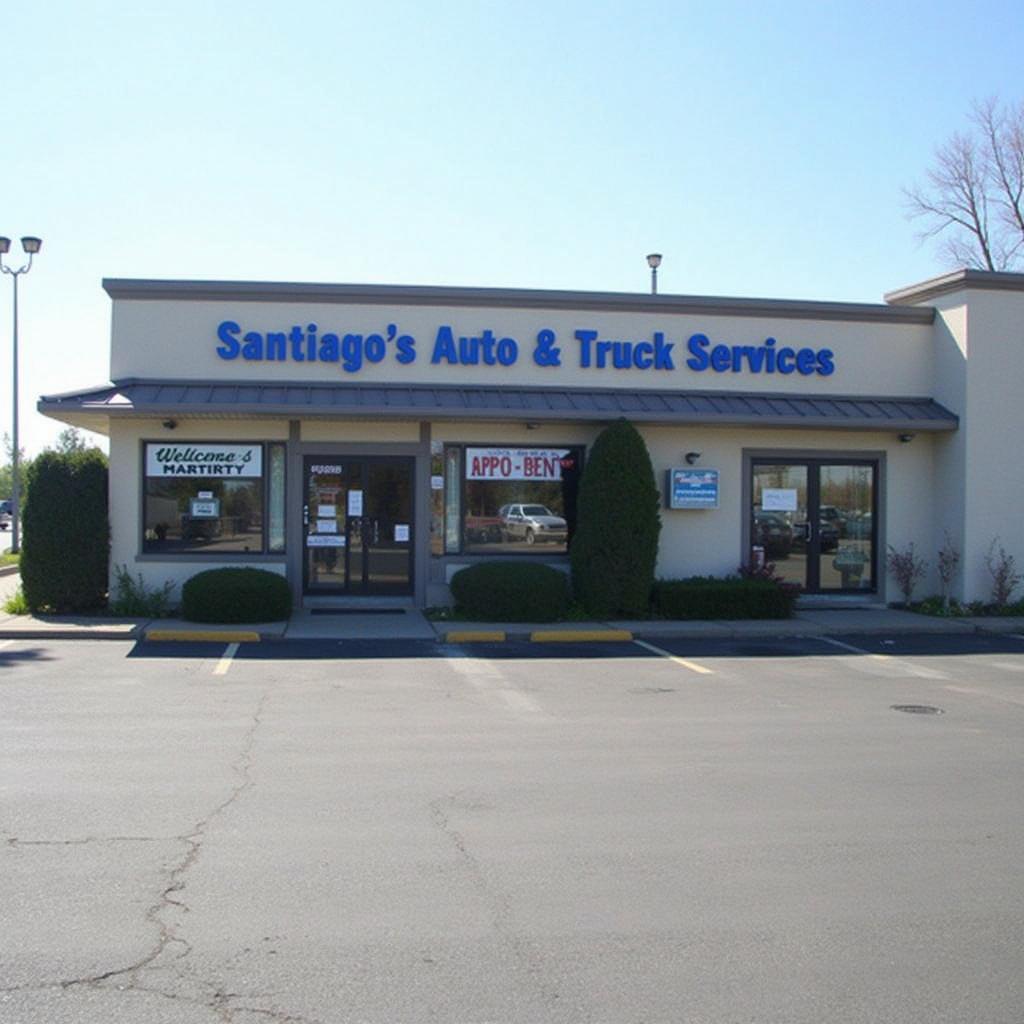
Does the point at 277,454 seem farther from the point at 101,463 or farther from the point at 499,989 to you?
the point at 499,989

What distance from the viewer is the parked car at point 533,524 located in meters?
18.6

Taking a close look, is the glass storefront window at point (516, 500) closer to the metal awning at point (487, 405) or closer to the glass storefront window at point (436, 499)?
the glass storefront window at point (436, 499)

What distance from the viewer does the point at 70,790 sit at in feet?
24.0

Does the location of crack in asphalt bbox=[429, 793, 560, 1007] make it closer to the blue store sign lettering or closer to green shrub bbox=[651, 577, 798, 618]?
green shrub bbox=[651, 577, 798, 618]

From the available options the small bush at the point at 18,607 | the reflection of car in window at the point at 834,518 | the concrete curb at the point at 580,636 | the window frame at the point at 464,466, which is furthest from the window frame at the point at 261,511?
the reflection of car in window at the point at 834,518

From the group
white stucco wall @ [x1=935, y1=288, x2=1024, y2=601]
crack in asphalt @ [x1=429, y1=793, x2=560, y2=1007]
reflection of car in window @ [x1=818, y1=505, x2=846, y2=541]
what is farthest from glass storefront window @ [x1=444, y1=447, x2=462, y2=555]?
crack in asphalt @ [x1=429, y1=793, x2=560, y2=1007]

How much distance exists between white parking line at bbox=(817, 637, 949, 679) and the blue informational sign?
3.45 metres

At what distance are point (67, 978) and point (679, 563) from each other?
1527 centimetres

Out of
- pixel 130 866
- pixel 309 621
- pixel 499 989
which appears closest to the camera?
pixel 499 989

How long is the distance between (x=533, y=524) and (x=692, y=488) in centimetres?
270

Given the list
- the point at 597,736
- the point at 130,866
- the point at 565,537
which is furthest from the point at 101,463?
the point at 130,866

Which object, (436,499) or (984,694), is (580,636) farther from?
(984,694)

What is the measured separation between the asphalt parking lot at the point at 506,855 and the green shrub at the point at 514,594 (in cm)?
521

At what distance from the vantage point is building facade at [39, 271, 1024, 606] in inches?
703
